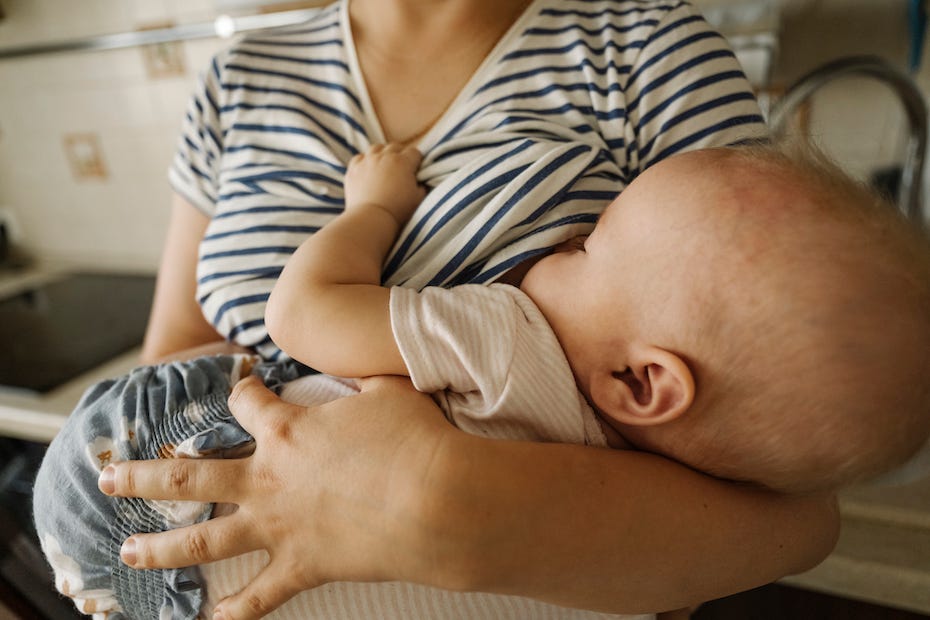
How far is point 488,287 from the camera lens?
49cm

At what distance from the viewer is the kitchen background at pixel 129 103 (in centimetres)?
101

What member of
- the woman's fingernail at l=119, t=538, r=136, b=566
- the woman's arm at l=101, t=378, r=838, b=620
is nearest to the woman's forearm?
the woman's arm at l=101, t=378, r=838, b=620

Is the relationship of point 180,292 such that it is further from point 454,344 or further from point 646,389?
point 646,389

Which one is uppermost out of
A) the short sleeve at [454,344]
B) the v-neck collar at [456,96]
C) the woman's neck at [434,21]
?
the woman's neck at [434,21]

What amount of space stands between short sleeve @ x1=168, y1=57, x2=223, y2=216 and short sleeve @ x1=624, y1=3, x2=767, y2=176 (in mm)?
492

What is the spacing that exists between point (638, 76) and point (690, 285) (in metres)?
0.30

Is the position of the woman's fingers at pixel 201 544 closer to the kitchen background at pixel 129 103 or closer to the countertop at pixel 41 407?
the countertop at pixel 41 407

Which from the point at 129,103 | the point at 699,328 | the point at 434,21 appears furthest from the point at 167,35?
the point at 699,328

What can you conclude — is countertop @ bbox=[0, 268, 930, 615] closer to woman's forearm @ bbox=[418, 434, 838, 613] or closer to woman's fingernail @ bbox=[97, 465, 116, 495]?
woman's forearm @ bbox=[418, 434, 838, 613]

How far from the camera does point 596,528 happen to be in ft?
1.34

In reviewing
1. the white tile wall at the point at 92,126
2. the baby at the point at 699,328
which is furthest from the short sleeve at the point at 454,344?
the white tile wall at the point at 92,126

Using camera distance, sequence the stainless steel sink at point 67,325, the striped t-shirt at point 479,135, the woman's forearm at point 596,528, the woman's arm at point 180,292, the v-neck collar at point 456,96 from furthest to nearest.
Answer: the stainless steel sink at point 67,325, the woman's arm at point 180,292, the v-neck collar at point 456,96, the striped t-shirt at point 479,135, the woman's forearm at point 596,528

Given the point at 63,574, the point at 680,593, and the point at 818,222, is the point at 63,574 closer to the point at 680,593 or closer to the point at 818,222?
the point at 680,593

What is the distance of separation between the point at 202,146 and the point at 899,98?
1.01 metres
